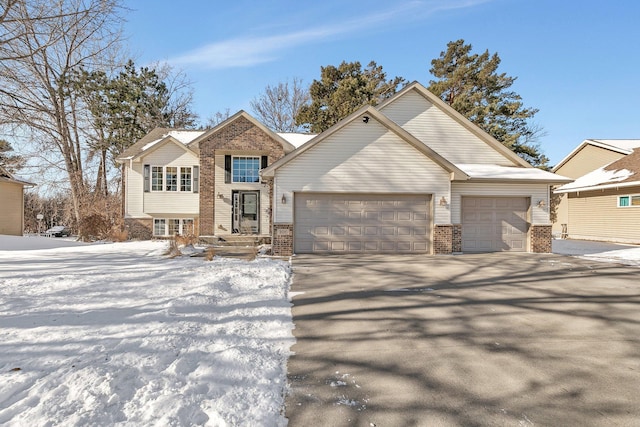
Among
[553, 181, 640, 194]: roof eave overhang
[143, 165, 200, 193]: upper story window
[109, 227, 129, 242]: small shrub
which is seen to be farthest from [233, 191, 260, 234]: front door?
[553, 181, 640, 194]: roof eave overhang

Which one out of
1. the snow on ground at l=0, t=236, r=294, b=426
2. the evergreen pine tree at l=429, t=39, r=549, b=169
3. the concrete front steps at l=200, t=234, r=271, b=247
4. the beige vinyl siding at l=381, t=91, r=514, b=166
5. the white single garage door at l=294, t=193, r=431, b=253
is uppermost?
the evergreen pine tree at l=429, t=39, r=549, b=169

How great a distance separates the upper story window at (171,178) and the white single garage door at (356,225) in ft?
28.5

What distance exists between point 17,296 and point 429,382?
6521 mm

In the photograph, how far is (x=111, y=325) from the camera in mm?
4238

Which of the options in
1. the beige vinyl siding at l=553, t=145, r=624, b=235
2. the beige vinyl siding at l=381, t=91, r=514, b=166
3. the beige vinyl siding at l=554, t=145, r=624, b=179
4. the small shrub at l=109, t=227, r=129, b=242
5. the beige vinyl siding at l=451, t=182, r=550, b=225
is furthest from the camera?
the beige vinyl siding at l=553, t=145, r=624, b=235

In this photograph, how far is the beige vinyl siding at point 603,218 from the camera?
17094 mm

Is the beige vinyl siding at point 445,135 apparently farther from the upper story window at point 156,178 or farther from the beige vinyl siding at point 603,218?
the upper story window at point 156,178

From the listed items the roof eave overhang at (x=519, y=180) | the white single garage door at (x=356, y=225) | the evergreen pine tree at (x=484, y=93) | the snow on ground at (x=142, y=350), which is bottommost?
the snow on ground at (x=142, y=350)

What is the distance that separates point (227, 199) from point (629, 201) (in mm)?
21315

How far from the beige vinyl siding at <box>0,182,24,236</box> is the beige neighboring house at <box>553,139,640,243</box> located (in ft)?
113

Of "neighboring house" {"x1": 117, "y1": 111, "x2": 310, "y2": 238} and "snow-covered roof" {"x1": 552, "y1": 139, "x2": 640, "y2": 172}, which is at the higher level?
"snow-covered roof" {"x1": 552, "y1": 139, "x2": 640, "y2": 172}

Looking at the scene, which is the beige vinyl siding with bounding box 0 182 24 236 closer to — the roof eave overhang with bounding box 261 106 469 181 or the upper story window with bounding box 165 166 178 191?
the upper story window with bounding box 165 166 178 191

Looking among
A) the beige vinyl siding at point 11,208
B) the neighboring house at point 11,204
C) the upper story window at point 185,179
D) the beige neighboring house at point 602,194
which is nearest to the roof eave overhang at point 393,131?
the upper story window at point 185,179

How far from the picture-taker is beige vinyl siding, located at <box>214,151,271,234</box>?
1650cm
